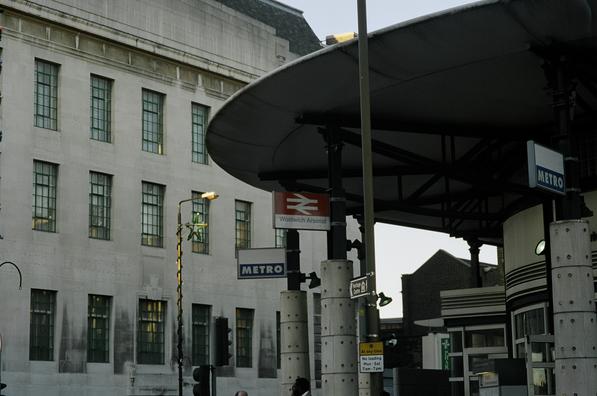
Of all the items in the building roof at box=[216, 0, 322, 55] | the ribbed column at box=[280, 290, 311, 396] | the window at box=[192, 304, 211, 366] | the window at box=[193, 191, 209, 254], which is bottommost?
the ribbed column at box=[280, 290, 311, 396]

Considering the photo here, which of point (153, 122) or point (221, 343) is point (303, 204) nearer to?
point (221, 343)

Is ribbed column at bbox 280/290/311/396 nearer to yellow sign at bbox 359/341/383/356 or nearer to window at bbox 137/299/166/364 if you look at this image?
yellow sign at bbox 359/341/383/356

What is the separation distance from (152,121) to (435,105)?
3391 centimetres

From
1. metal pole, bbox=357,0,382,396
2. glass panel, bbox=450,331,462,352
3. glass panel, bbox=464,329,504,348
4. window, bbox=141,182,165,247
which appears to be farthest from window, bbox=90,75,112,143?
metal pole, bbox=357,0,382,396

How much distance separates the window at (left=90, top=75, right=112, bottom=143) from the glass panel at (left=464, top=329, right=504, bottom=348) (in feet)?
79.6

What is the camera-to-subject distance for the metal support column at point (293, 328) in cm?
3528

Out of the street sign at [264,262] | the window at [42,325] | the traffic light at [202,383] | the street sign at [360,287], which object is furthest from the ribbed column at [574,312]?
the window at [42,325]

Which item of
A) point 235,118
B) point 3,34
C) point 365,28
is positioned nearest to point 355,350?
point 235,118

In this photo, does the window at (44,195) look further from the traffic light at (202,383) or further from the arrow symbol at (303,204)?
the traffic light at (202,383)

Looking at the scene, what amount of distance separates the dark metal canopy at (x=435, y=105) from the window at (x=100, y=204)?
20454 millimetres

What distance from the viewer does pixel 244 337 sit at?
66.7 metres

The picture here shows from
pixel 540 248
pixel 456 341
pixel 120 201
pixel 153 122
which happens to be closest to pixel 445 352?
pixel 456 341

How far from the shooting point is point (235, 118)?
32.0 metres

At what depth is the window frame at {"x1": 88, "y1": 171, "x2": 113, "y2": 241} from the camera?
58781 mm
